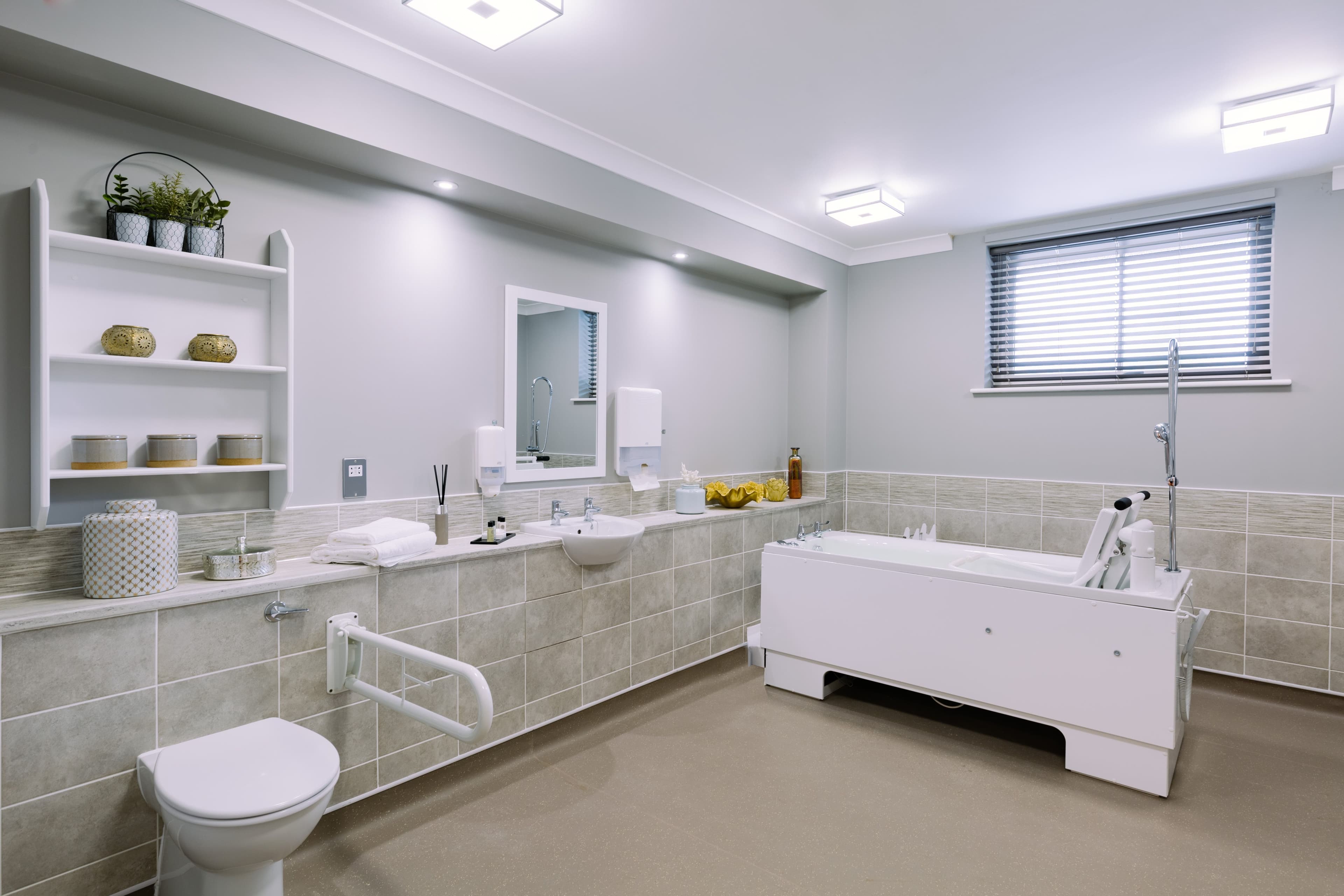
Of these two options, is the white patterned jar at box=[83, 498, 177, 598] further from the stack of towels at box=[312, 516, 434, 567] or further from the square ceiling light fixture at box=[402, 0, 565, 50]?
the square ceiling light fixture at box=[402, 0, 565, 50]

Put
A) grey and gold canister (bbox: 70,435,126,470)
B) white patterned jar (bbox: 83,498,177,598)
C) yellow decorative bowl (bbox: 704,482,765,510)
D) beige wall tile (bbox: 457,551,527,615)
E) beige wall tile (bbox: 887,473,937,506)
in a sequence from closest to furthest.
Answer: white patterned jar (bbox: 83,498,177,598), grey and gold canister (bbox: 70,435,126,470), beige wall tile (bbox: 457,551,527,615), yellow decorative bowl (bbox: 704,482,765,510), beige wall tile (bbox: 887,473,937,506)

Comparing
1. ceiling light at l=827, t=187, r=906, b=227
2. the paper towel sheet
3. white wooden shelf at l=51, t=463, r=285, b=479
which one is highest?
ceiling light at l=827, t=187, r=906, b=227

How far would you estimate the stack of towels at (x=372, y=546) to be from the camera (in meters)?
2.40

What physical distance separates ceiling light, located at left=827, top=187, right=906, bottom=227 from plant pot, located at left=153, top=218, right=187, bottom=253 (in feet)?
10.0

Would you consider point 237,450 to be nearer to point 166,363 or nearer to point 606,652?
point 166,363

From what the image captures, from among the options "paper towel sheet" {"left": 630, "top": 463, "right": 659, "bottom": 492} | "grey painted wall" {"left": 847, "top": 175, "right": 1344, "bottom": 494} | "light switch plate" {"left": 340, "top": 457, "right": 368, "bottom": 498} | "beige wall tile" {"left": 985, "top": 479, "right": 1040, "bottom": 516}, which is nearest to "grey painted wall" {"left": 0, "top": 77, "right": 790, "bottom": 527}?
"light switch plate" {"left": 340, "top": 457, "right": 368, "bottom": 498}

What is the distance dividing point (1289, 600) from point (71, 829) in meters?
4.99

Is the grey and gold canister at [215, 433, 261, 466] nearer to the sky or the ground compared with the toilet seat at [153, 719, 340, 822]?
nearer to the sky

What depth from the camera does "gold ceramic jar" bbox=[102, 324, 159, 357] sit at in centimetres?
204

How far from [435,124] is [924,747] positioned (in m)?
3.16

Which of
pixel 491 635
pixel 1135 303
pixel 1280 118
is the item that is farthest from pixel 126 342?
pixel 1135 303

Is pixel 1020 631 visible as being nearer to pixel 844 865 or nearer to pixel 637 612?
pixel 844 865

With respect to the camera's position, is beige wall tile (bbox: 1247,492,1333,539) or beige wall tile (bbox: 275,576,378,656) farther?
beige wall tile (bbox: 1247,492,1333,539)

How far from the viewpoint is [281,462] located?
95.2 inches
